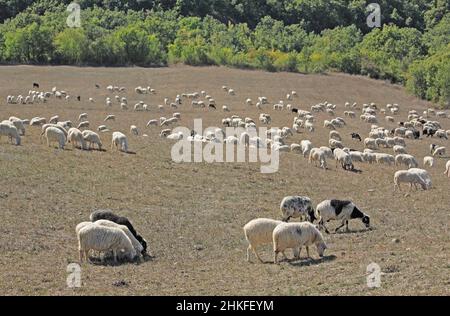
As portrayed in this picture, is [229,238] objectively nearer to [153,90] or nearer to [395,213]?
[395,213]

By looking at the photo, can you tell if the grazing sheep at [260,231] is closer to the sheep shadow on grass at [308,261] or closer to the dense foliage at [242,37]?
the sheep shadow on grass at [308,261]

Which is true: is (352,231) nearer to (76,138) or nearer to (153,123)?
(76,138)

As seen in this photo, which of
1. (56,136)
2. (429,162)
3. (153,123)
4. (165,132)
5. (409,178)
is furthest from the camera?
(153,123)

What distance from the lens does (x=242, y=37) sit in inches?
4486

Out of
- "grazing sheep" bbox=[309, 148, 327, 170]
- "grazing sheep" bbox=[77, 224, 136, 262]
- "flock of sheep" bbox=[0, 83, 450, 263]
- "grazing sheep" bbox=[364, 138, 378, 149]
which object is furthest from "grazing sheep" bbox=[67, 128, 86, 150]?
"grazing sheep" bbox=[364, 138, 378, 149]

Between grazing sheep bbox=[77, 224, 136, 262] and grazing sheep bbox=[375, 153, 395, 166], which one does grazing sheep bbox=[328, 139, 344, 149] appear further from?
grazing sheep bbox=[77, 224, 136, 262]

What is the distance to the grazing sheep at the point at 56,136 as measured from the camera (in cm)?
3023

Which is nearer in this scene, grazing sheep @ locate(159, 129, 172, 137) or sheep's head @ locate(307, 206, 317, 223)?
sheep's head @ locate(307, 206, 317, 223)

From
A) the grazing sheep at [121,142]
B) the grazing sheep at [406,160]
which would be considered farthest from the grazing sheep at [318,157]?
the grazing sheep at [121,142]


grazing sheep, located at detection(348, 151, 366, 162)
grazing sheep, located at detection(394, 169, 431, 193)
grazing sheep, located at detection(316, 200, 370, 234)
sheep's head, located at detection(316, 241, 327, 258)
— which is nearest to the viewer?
sheep's head, located at detection(316, 241, 327, 258)

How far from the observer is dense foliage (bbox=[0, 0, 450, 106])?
90.4 metres

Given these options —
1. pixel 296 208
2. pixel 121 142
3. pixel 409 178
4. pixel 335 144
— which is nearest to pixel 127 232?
pixel 296 208

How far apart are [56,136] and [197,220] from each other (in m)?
12.0

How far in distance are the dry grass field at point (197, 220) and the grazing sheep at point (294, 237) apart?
410 millimetres
